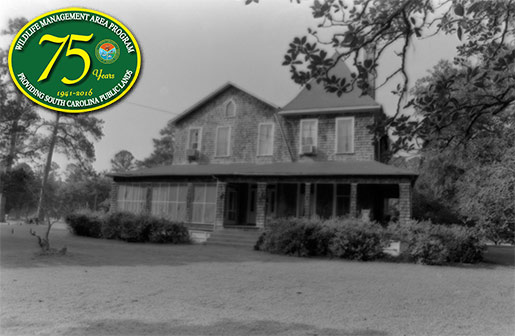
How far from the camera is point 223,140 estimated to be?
74.3ft

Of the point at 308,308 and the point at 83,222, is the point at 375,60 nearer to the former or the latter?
the point at 308,308

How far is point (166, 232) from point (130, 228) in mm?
1390

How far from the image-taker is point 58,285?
6.93m

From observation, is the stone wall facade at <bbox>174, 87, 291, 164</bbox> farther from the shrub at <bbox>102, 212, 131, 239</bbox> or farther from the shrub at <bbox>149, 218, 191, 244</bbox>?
the shrub at <bbox>102, 212, 131, 239</bbox>

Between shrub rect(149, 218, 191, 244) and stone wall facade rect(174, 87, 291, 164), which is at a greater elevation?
stone wall facade rect(174, 87, 291, 164)

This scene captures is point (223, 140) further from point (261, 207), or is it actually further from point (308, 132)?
point (261, 207)

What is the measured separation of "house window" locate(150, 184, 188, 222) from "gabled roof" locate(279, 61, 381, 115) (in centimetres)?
643

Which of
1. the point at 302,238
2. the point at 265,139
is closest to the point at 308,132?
the point at 265,139

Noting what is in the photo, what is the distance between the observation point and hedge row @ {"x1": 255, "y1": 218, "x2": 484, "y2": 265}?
1242 centimetres

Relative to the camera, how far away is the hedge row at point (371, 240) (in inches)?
489

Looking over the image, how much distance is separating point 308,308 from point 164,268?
4526mm

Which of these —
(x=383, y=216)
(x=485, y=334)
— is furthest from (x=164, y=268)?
(x=383, y=216)

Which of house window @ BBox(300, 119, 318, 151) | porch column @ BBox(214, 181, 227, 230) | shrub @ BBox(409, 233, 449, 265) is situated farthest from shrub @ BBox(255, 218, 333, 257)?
house window @ BBox(300, 119, 318, 151)

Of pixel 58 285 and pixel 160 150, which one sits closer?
pixel 58 285
